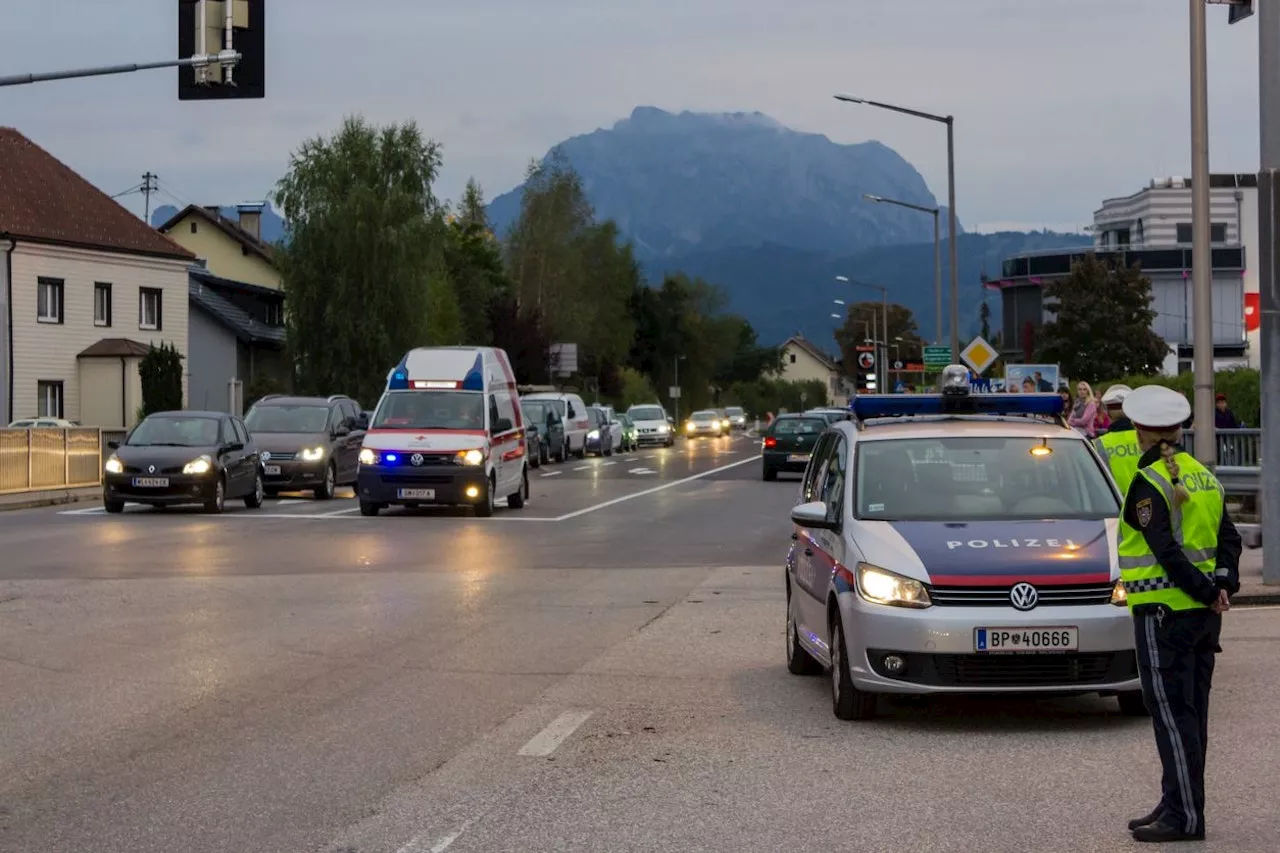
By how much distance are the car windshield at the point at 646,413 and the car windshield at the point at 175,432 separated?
2058 inches

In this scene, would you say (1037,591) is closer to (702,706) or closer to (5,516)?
(702,706)

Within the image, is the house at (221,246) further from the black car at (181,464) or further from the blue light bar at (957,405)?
the blue light bar at (957,405)

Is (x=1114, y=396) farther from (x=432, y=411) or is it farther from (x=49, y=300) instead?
(x=49, y=300)

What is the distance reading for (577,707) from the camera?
1002cm

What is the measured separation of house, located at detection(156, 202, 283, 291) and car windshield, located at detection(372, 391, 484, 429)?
192 feet

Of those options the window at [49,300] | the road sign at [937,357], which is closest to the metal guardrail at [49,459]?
the road sign at [937,357]

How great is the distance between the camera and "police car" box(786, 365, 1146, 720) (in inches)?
350

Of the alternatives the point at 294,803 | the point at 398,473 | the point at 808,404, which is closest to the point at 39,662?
the point at 294,803

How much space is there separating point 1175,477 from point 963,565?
2345 millimetres

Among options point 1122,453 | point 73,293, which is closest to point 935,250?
point 73,293

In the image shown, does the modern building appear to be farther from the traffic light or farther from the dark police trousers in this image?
the dark police trousers

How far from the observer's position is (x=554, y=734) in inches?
359

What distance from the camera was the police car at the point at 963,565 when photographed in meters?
8.90

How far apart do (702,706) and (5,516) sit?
70.1ft
